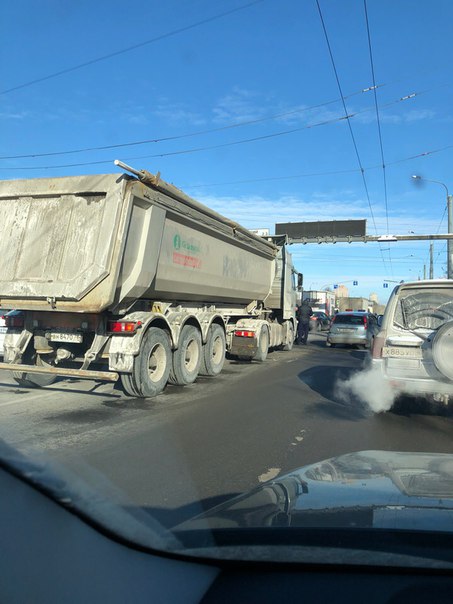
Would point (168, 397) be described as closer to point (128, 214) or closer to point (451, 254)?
point (128, 214)

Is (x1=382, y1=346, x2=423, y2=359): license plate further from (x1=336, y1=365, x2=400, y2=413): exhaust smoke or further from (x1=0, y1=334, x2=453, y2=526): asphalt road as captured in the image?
(x1=0, y1=334, x2=453, y2=526): asphalt road

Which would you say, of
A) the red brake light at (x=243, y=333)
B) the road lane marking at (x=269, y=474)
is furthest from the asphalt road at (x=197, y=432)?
the red brake light at (x=243, y=333)

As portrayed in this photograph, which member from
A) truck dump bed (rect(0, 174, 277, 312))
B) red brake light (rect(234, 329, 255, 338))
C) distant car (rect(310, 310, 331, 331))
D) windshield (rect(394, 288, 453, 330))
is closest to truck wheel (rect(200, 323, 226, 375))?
red brake light (rect(234, 329, 255, 338))

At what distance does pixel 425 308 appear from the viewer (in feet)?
24.9

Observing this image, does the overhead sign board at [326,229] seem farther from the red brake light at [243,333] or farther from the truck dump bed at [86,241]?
the truck dump bed at [86,241]

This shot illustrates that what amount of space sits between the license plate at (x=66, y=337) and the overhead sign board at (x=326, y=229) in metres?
30.4

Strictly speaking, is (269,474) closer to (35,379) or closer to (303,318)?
(35,379)

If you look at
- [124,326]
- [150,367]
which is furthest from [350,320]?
[124,326]

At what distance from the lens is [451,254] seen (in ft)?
104

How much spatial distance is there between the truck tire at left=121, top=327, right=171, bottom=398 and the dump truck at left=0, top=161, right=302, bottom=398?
2cm

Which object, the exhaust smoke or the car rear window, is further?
A: the car rear window

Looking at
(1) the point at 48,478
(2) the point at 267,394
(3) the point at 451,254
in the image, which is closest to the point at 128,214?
(2) the point at 267,394

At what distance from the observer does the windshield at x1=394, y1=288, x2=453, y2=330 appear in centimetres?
746

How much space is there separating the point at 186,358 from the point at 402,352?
4573 mm
